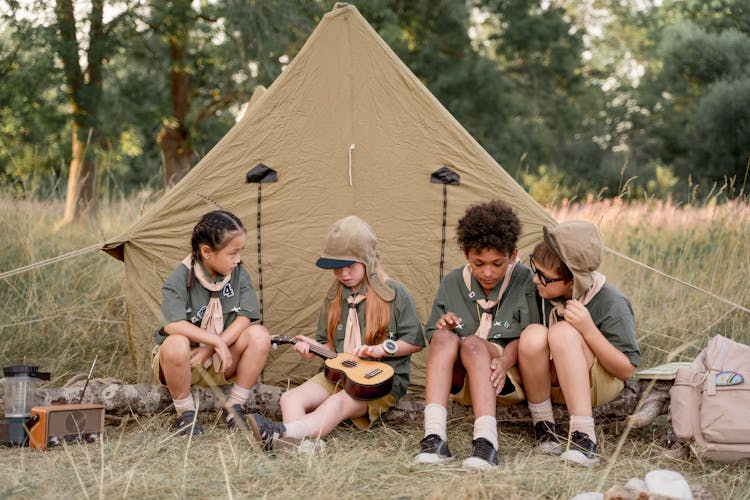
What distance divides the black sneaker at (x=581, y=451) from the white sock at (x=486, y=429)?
0.84 ft

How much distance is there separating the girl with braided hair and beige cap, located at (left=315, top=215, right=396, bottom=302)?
0.39 meters

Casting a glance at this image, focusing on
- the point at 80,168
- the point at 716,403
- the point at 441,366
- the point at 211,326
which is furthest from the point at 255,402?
the point at 80,168

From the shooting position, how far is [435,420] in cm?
287

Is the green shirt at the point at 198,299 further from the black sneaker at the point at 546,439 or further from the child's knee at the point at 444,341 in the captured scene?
the black sneaker at the point at 546,439

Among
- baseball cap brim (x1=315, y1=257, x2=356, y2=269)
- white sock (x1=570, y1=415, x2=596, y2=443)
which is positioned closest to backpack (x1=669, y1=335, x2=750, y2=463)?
white sock (x1=570, y1=415, x2=596, y2=443)

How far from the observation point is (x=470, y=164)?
390 centimetres

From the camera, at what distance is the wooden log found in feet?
11.0

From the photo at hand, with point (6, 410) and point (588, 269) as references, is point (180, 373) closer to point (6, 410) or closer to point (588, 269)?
point (6, 410)

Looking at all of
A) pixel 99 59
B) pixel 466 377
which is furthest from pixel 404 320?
pixel 99 59

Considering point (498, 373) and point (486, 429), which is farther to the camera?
point (498, 373)

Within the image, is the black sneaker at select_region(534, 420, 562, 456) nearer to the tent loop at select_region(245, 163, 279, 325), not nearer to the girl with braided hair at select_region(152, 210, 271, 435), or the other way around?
the girl with braided hair at select_region(152, 210, 271, 435)

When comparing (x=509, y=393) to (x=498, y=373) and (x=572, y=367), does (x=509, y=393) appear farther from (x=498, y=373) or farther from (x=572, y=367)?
(x=572, y=367)

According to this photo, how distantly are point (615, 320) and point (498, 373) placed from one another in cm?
51

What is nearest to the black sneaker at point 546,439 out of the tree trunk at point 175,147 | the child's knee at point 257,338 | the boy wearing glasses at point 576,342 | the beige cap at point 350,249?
the boy wearing glasses at point 576,342
